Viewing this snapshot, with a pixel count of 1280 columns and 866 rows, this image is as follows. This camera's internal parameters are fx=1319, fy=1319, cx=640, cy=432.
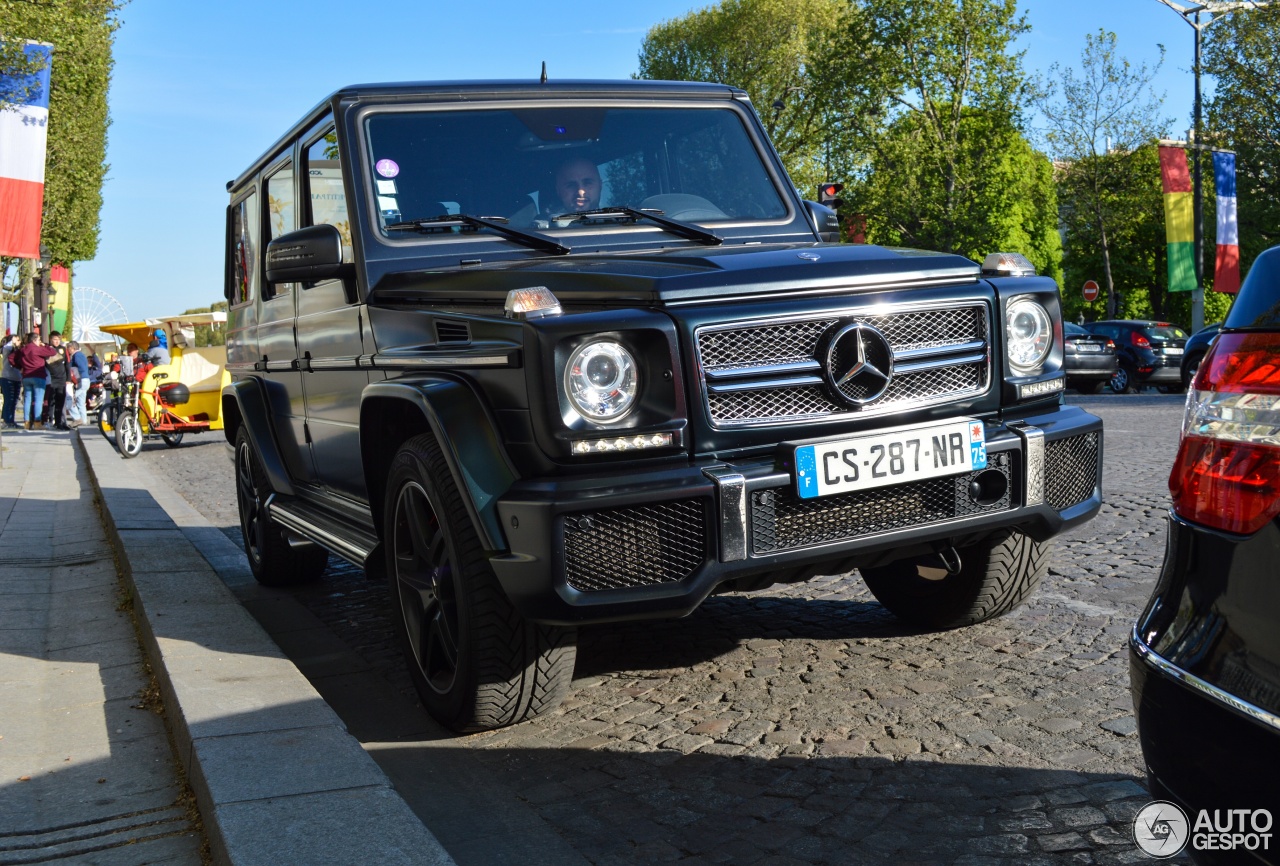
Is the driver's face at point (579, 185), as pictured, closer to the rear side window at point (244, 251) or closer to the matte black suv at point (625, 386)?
the matte black suv at point (625, 386)

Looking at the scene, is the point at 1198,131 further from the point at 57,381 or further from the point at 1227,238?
the point at 57,381

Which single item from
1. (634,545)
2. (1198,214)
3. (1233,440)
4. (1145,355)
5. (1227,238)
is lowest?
(634,545)

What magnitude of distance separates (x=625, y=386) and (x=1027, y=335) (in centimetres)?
142

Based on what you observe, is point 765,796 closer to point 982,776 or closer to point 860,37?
point 982,776

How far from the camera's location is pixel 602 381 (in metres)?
3.48

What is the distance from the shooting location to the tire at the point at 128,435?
63.6ft

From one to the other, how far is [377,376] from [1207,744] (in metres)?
3.23

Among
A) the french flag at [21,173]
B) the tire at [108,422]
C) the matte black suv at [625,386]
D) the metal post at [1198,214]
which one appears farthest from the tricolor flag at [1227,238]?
the matte black suv at [625,386]

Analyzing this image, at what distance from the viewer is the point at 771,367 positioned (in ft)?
12.0

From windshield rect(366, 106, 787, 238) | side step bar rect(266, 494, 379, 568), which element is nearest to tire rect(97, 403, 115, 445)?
side step bar rect(266, 494, 379, 568)

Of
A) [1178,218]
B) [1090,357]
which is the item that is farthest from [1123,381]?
[1178,218]

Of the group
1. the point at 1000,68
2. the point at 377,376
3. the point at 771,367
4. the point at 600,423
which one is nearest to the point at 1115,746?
the point at 771,367

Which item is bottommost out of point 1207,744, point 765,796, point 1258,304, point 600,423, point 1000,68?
point 765,796

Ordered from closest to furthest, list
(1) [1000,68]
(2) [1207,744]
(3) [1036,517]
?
(2) [1207,744], (3) [1036,517], (1) [1000,68]
